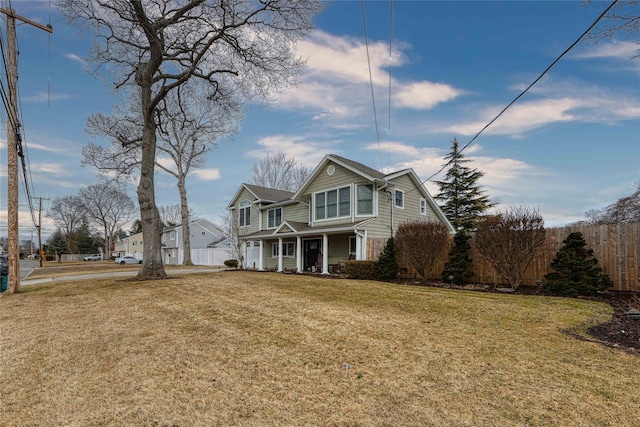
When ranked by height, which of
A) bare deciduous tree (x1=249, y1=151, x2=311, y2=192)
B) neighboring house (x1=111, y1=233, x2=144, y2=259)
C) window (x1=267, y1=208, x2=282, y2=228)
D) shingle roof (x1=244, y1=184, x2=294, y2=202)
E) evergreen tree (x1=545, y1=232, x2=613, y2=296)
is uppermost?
bare deciduous tree (x1=249, y1=151, x2=311, y2=192)

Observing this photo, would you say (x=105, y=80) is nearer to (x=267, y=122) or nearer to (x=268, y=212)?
(x=267, y=122)

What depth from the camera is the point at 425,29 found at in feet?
38.1

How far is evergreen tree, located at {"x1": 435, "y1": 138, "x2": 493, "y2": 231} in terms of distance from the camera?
109ft

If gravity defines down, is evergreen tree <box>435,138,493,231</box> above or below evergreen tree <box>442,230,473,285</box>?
above

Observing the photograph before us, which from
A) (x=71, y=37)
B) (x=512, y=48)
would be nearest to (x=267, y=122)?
(x=71, y=37)

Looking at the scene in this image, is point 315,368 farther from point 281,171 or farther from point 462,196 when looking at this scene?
point 281,171

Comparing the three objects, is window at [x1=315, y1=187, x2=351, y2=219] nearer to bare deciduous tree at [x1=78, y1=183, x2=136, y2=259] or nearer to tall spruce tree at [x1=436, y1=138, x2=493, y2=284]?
tall spruce tree at [x1=436, y1=138, x2=493, y2=284]

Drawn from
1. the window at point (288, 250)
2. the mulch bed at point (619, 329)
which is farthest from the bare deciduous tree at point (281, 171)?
the mulch bed at point (619, 329)

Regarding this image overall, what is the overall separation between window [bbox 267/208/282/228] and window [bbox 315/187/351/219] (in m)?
5.12

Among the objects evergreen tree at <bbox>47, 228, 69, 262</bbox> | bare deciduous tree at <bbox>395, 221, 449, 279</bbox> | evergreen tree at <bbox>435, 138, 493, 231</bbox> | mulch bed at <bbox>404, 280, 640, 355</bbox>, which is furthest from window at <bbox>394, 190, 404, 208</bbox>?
evergreen tree at <bbox>47, 228, 69, 262</bbox>

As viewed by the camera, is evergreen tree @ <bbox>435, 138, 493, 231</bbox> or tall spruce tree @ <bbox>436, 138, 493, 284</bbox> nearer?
tall spruce tree @ <bbox>436, 138, 493, 284</bbox>

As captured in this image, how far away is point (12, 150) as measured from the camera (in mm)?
11219

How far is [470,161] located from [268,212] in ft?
69.8

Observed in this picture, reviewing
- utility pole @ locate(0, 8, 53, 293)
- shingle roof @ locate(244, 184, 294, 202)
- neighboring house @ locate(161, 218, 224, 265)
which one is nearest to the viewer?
utility pole @ locate(0, 8, 53, 293)
